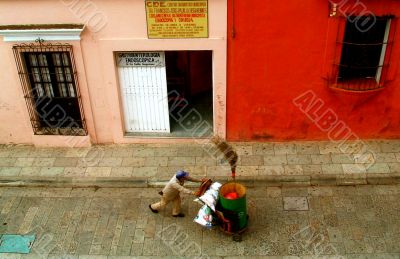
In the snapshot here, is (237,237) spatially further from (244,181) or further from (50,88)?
(50,88)

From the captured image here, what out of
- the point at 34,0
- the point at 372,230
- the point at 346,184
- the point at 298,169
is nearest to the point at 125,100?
the point at 34,0

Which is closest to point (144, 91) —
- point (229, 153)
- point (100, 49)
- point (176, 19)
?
point (100, 49)

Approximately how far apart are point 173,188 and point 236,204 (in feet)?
4.32

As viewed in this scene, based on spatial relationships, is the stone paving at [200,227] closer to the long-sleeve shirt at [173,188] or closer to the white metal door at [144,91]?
the long-sleeve shirt at [173,188]

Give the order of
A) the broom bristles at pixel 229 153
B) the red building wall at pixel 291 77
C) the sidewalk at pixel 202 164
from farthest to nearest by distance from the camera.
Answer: the sidewalk at pixel 202 164 → the red building wall at pixel 291 77 → the broom bristles at pixel 229 153

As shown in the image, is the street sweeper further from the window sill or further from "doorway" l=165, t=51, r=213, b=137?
the window sill

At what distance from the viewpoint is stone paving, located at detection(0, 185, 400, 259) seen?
26.7 feet

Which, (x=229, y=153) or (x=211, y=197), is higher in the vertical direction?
(x=229, y=153)

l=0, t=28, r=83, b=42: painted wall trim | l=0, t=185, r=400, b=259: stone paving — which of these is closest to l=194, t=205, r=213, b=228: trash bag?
l=0, t=185, r=400, b=259: stone paving

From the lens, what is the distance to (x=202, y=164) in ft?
33.4

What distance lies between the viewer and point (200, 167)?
33.1 feet

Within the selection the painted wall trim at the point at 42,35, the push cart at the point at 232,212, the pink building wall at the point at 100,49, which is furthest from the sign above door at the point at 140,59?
the push cart at the point at 232,212

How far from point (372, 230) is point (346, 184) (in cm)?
139

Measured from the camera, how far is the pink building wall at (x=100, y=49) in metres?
9.38
